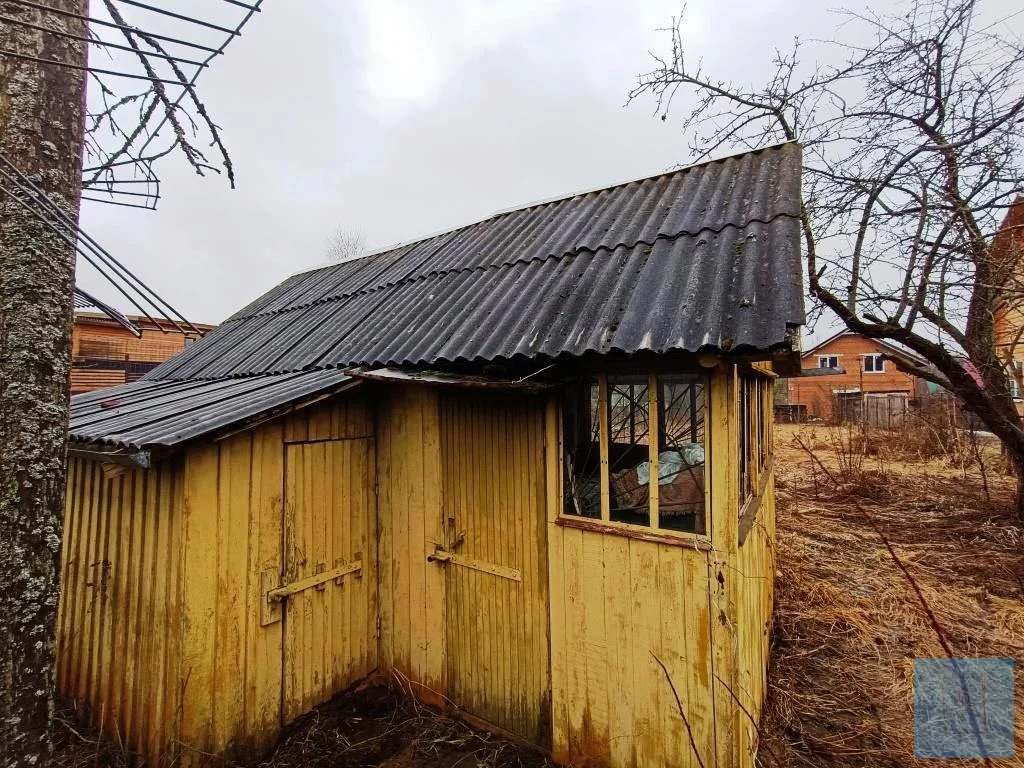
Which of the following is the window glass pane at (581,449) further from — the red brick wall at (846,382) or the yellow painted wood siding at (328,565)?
the red brick wall at (846,382)

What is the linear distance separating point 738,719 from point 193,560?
3786 mm

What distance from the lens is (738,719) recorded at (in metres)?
2.86

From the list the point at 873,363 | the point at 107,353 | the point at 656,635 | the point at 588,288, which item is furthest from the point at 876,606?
the point at 873,363

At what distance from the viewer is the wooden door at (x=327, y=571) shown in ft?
13.0

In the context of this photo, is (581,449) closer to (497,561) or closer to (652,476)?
(652,476)

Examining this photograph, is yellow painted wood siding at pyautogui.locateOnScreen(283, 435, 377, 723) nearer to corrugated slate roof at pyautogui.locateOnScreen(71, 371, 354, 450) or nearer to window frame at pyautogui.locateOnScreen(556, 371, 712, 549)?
corrugated slate roof at pyautogui.locateOnScreen(71, 371, 354, 450)

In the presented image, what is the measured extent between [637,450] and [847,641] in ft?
14.8

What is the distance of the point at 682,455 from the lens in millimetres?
3309

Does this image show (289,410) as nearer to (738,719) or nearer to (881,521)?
(738,719)

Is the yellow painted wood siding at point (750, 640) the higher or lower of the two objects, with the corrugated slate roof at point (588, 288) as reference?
lower

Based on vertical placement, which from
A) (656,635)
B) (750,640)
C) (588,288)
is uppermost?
(588,288)

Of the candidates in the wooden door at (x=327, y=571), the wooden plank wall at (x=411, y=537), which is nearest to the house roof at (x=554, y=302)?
the wooden plank wall at (x=411, y=537)

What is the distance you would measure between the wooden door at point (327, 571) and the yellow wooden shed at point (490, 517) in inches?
0.9

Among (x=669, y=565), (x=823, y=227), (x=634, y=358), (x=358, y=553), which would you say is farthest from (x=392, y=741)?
(x=823, y=227)
